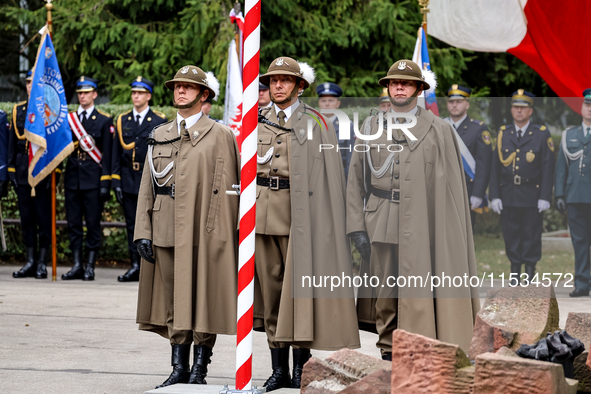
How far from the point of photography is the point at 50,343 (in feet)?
22.6

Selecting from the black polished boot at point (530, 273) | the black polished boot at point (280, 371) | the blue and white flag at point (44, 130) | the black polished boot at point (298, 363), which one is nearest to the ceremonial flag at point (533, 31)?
the black polished boot at point (530, 273)

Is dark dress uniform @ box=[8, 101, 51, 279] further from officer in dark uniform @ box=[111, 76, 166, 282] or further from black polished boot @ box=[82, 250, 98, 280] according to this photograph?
officer in dark uniform @ box=[111, 76, 166, 282]

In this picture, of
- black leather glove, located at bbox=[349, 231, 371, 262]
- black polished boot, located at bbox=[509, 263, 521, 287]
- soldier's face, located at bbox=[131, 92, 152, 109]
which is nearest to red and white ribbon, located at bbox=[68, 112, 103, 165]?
soldier's face, located at bbox=[131, 92, 152, 109]

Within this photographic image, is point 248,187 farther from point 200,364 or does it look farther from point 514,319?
point 514,319

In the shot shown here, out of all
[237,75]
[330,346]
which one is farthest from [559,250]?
[237,75]

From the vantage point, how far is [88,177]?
1054 cm

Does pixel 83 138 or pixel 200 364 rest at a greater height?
pixel 83 138

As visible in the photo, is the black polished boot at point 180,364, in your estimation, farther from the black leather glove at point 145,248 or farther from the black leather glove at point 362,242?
the black leather glove at point 362,242

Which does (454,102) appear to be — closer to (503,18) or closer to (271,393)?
(503,18)

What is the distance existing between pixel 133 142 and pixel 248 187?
19.1 ft

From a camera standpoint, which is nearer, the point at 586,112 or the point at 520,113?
the point at 520,113

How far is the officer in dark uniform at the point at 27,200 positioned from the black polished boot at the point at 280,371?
590 centimetres

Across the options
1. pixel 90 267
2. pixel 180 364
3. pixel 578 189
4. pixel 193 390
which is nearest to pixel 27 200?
pixel 90 267

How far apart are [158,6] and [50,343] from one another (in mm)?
9388
